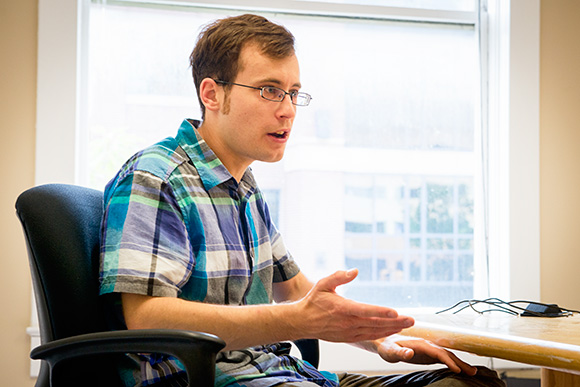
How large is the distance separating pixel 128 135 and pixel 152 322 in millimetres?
1966

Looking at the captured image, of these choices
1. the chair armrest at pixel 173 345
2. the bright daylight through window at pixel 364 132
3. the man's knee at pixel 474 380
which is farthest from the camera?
the bright daylight through window at pixel 364 132

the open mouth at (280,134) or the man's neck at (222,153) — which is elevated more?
the open mouth at (280,134)

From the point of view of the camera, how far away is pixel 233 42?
57.8 inches

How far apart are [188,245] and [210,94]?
0.46 metres

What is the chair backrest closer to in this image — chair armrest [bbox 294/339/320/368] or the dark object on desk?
chair armrest [bbox 294/339/320/368]

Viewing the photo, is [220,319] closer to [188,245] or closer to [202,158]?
[188,245]

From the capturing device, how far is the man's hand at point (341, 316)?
41.3 inches

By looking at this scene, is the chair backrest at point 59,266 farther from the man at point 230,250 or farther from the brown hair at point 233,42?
the brown hair at point 233,42

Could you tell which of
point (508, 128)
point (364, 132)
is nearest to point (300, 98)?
point (364, 132)

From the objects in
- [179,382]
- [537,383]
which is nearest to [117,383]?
[179,382]

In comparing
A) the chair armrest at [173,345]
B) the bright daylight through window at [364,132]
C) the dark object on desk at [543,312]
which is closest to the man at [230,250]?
the chair armrest at [173,345]

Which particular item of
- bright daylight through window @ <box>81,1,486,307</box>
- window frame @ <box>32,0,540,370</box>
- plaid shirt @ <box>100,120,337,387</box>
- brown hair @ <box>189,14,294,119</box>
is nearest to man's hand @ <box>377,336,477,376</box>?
plaid shirt @ <box>100,120,337,387</box>

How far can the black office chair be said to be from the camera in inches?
40.9

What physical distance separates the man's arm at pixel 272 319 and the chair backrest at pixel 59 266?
3.5 inches
